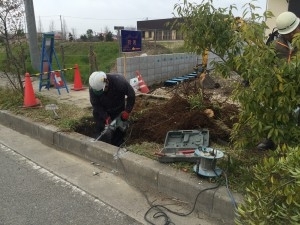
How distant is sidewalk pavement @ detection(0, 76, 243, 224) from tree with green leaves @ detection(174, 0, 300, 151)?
60cm

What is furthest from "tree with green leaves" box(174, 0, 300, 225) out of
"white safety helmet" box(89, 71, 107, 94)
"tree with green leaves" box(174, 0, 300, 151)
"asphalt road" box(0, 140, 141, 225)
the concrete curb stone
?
"white safety helmet" box(89, 71, 107, 94)

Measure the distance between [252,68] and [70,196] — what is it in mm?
2355

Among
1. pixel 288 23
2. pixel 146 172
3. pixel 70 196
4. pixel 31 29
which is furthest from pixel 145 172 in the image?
pixel 31 29

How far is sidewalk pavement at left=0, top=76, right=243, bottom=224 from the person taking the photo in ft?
9.46

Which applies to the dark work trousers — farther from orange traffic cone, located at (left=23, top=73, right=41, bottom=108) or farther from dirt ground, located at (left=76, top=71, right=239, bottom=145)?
orange traffic cone, located at (left=23, top=73, right=41, bottom=108)

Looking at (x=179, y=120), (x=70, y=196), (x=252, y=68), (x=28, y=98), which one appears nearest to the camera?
(x=252, y=68)

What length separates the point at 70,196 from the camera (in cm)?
339

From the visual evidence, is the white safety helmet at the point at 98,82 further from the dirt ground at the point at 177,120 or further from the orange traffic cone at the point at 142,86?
the orange traffic cone at the point at 142,86

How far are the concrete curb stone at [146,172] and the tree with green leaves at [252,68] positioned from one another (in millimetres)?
597

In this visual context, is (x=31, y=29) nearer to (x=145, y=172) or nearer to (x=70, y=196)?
(x=70, y=196)

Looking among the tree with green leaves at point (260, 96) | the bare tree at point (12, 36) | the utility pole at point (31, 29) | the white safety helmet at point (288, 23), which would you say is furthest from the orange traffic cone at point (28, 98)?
the white safety helmet at point (288, 23)

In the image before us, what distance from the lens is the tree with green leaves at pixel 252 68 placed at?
2352 mm

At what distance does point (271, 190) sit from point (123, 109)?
3.50 m

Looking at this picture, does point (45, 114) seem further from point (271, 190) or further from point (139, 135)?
point (271, 190)
